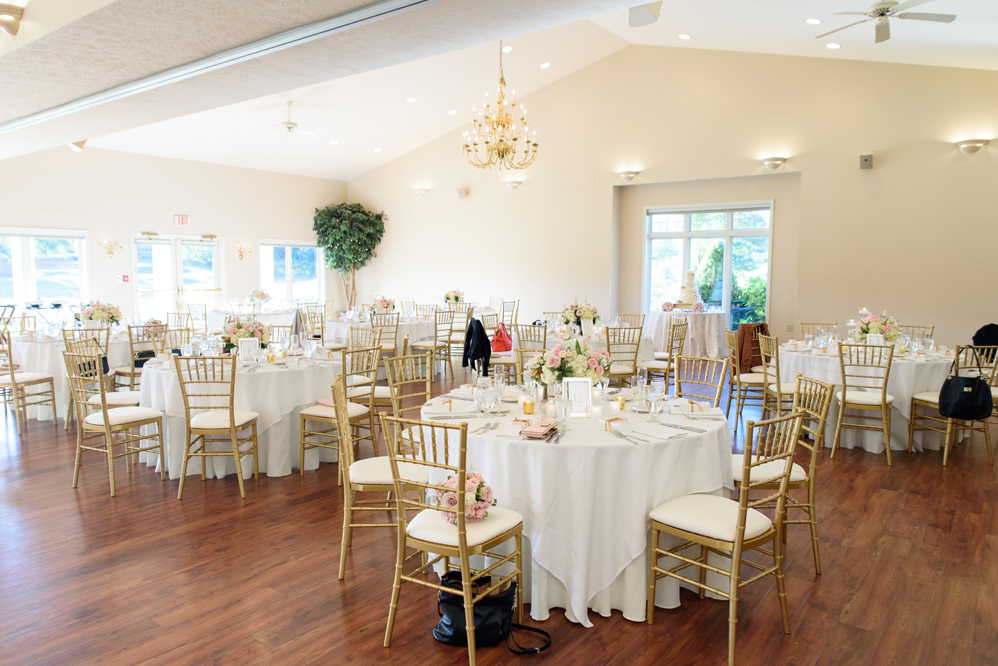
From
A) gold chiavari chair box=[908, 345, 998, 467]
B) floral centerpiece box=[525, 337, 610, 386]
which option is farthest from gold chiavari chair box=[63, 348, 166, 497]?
gold chiavari chair box=[908, 345, 998, 467]

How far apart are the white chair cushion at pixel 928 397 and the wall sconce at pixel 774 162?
5.28m

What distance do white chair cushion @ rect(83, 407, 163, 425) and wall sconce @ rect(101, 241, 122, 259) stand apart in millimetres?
7818

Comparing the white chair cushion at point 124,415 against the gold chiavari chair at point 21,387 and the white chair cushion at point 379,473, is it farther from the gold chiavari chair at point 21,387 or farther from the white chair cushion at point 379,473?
the white chair cushion at point 379,473

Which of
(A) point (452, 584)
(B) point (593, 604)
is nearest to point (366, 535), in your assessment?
(A) point (452, 584)

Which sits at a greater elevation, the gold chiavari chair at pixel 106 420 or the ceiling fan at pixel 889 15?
the ceiling fan at pixel 889 15

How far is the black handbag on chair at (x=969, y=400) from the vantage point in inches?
216

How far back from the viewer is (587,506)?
3.01 meters

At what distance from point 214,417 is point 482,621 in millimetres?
2931

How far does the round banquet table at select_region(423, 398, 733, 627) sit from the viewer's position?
3.03m

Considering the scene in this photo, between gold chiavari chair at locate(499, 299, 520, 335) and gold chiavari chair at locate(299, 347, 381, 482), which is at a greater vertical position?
gold chiavari chair at locate(499, 299, 520, 335)

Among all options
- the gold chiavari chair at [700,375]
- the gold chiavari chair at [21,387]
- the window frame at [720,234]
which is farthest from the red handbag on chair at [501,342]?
the window frame at [720,234]

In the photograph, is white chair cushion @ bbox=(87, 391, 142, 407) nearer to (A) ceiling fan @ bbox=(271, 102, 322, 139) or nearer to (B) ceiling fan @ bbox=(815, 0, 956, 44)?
(A) ceiling fan @ bbox=(271, 102, 322, 139)

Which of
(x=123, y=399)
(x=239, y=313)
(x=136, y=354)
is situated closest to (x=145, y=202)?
(x=239, y=313)

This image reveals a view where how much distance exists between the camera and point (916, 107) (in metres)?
9.28
